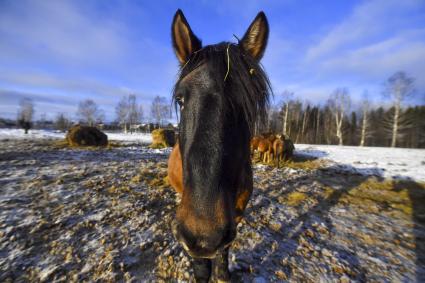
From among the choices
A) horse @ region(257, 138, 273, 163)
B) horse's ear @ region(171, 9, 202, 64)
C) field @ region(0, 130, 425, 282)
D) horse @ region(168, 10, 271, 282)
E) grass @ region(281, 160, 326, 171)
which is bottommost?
field @ region(0, 130, 425, 282)

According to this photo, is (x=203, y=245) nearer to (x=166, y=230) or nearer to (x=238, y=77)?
(x=238, y=77)

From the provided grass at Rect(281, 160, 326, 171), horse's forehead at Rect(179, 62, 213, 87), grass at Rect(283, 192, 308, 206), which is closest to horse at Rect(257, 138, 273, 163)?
grass at Rect(281, 160, 326, 171)

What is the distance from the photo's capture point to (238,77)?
1800mm

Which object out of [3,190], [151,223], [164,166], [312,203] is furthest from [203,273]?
[164,166]

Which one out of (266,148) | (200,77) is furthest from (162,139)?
(200,77)

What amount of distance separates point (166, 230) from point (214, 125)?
3280 mm

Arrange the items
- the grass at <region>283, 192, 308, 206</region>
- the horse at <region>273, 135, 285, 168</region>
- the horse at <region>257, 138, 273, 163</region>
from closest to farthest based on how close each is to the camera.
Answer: the grass at <region>283, 192, 308, 206</region> → the horse at <region>273, 135, 285, 168</region> → the horse at <region>257, 138, 273, 163</region>

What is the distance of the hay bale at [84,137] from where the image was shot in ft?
44.9

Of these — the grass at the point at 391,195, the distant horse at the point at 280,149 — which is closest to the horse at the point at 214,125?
the grass at the point at 391,195

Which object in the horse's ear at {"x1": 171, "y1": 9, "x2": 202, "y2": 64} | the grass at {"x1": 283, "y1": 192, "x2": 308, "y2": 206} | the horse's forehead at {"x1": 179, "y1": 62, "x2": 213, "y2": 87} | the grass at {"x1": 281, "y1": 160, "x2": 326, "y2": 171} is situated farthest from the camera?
the grass at {"x1": 281, "y1": 160, "x2": 326, "y2": 171}

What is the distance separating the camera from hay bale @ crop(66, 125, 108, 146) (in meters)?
13.7

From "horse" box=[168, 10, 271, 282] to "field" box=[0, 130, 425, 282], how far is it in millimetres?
2123

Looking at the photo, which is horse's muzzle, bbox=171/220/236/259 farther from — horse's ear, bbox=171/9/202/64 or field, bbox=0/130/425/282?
field, bbox=0/130/425/282

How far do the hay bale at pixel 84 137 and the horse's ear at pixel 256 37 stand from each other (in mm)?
14265
